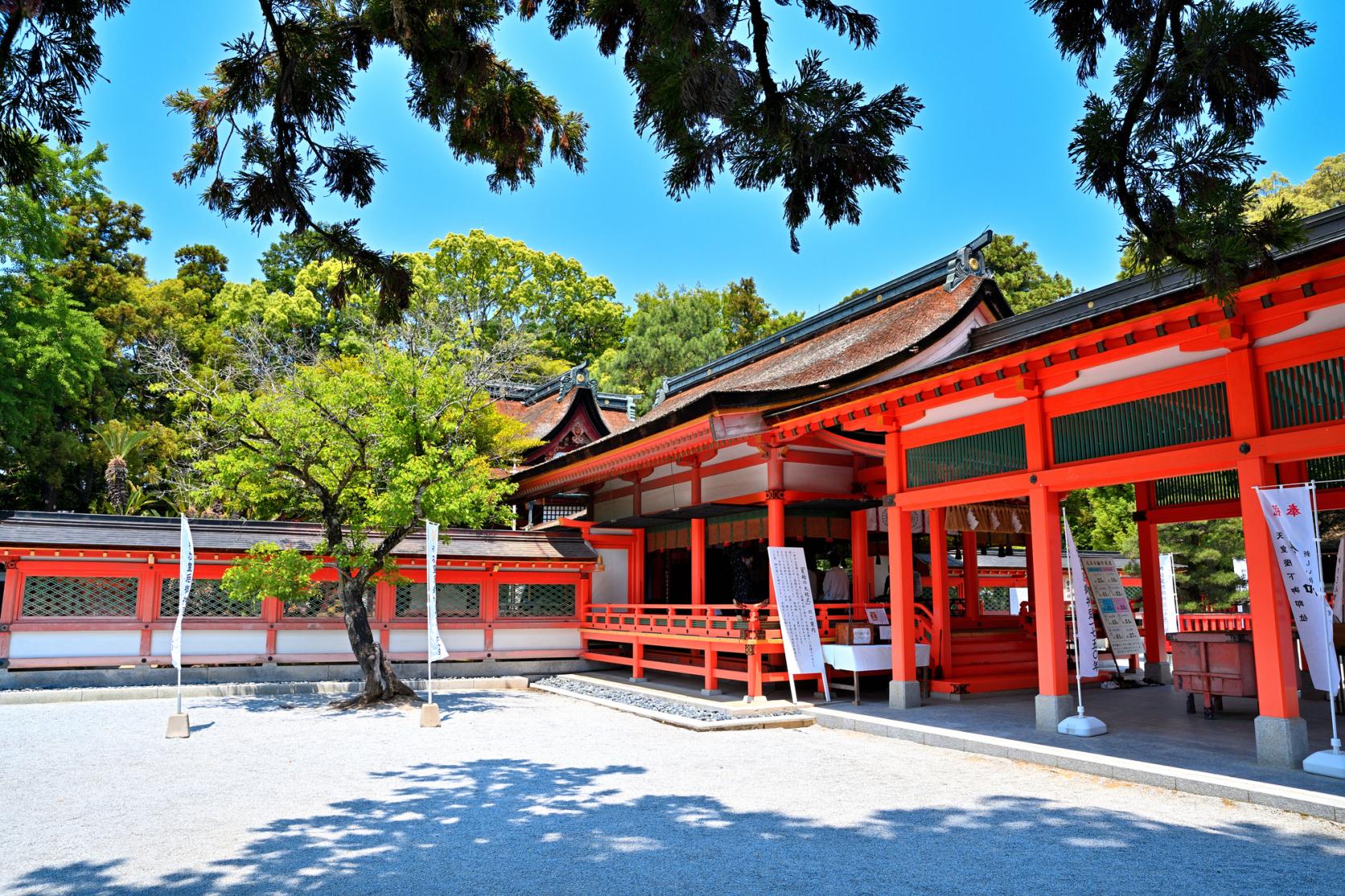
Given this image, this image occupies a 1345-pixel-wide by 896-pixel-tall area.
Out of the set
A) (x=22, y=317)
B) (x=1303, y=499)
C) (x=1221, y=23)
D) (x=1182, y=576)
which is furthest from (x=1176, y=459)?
(x=22, y=317)

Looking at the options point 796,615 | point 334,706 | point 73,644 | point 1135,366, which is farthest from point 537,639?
point 1135,366

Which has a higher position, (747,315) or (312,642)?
(747,315)

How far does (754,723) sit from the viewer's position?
10.2 metres

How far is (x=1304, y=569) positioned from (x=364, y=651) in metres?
11.5

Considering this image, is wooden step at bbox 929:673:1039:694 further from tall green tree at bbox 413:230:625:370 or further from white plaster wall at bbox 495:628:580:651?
tall green tree at bbox 413:230:625:370

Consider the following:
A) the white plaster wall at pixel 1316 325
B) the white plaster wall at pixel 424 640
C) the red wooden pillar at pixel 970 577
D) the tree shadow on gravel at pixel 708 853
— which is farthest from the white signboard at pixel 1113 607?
the white plaster wall at pixel 424 640

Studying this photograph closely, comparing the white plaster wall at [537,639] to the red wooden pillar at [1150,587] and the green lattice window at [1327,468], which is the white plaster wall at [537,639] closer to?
the red wooden pillar at [1150,587]

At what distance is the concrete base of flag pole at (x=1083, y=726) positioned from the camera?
8.38 metres

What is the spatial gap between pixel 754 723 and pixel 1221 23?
28.1ft

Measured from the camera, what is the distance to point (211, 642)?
48.0 ft

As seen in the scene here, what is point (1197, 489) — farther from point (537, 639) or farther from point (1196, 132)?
point (537, 639)

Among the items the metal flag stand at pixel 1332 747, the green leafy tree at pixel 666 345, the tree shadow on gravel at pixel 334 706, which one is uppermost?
the green leafy tree at pixel 666 345

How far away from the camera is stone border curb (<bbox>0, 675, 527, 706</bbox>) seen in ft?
41.5

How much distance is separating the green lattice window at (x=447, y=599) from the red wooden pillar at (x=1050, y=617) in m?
10.9
